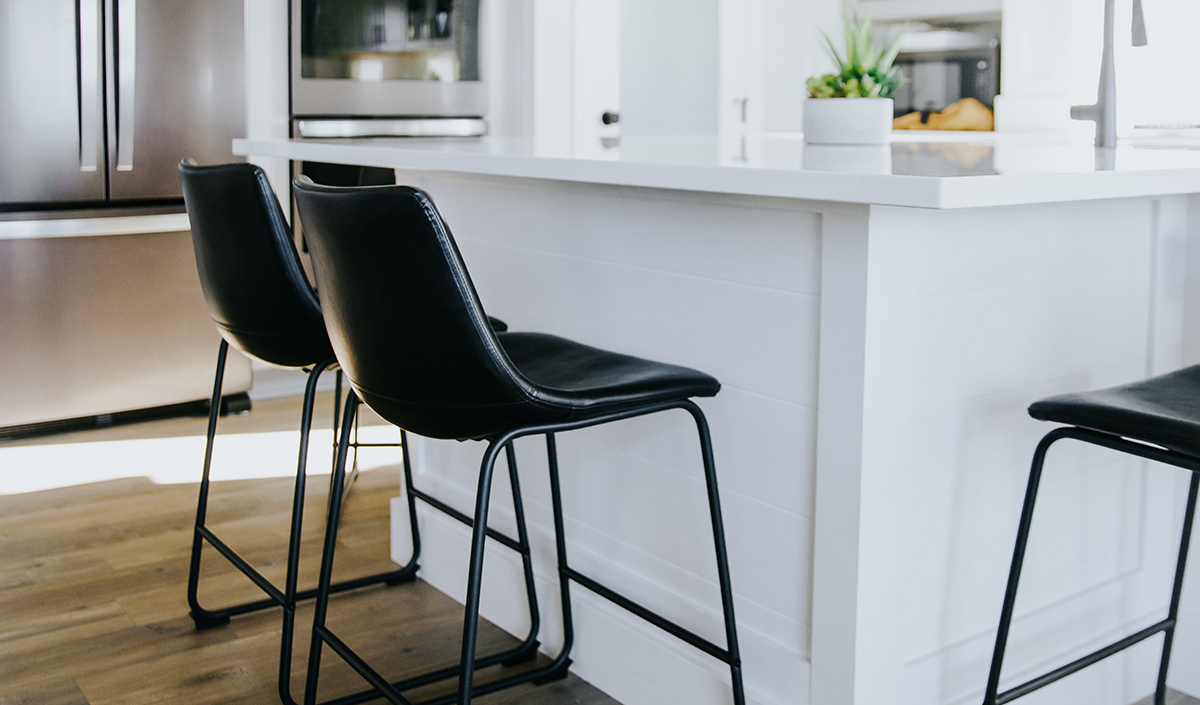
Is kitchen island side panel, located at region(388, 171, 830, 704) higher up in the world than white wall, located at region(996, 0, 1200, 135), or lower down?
lower down

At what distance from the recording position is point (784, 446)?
5.25 feet

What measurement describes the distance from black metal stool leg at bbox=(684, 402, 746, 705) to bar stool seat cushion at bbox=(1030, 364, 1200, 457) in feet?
1.41

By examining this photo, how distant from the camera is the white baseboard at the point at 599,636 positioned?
1.75m

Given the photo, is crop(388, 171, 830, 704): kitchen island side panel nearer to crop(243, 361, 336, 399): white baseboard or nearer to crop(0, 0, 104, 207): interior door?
crop(0, 0, 104, 207): interior door

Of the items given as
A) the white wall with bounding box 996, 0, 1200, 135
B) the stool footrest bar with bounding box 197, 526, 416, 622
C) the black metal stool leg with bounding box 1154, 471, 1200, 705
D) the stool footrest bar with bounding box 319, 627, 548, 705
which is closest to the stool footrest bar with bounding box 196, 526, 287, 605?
the stool footrest bar with bounding box 197, 526, 416, 622

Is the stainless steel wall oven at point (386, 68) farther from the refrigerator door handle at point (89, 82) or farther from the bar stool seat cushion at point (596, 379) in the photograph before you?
the bar stool seat cushion at point (596, 379)

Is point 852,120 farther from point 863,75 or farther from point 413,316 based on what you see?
point 413,316

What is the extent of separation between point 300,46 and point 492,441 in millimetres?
2866

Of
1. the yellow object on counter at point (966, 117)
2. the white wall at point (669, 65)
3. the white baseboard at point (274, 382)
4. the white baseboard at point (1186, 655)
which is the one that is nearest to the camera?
the white baseboard at point (1186, 655)

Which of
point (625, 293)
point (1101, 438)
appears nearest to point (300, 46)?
point (625, 293)

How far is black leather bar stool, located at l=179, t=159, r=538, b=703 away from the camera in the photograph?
1866mm

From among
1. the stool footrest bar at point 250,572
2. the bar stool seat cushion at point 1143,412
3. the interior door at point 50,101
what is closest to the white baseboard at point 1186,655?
the bar stool seat cushion at point 1143,412

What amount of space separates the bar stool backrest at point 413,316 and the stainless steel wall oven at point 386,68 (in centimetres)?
259

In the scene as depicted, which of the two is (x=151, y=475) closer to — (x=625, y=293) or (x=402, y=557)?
(x=402, y=557)
